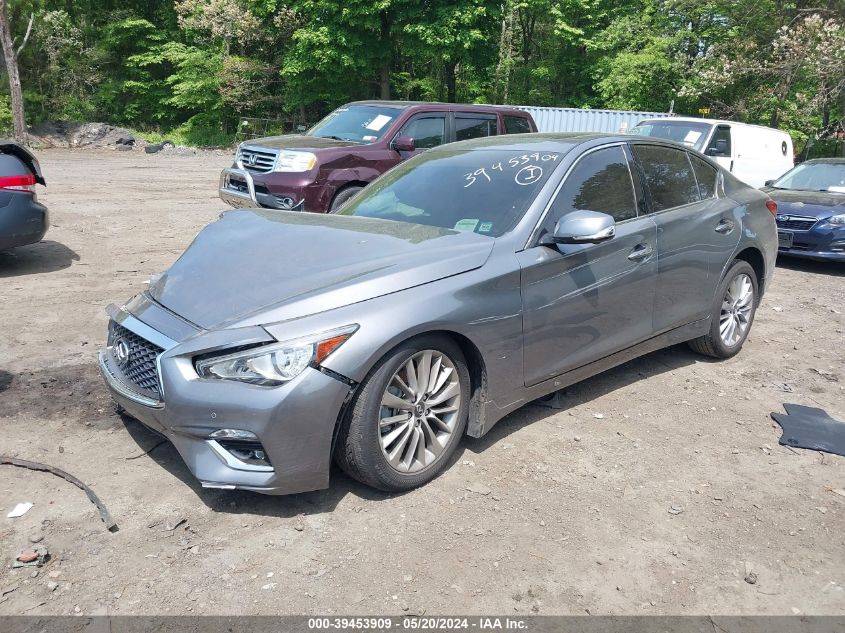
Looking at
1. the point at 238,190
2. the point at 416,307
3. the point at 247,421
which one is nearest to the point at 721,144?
the point at 238,190

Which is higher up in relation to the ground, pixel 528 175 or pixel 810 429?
pixel 528 175

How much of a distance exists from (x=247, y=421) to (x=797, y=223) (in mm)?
8865

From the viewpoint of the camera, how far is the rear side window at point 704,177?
5.31m

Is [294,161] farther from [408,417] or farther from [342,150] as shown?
[408,417]

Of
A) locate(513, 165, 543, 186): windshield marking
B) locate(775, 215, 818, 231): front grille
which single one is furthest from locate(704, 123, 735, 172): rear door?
locate(513, 165, 543, 186): windshield marking

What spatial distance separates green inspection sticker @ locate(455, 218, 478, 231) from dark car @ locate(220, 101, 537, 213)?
428 cm

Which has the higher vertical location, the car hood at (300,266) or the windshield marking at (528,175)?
the windshield marking at (528,175)

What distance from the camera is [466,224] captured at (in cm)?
409

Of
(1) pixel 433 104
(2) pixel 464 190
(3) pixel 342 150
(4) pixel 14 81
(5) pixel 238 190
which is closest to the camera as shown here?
(2) pixel 464 190

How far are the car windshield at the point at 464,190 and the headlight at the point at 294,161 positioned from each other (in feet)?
13.6

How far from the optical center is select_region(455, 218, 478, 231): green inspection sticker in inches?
159

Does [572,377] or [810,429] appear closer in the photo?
[572,377]

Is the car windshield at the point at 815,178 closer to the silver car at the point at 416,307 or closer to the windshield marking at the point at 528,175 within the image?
the silver car at the point at 416,307

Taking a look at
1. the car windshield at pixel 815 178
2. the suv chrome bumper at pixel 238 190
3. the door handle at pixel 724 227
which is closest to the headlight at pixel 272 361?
the door handle at pixel 724 227
